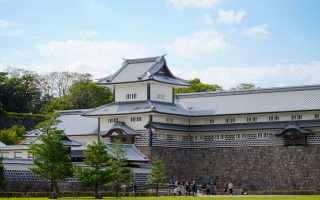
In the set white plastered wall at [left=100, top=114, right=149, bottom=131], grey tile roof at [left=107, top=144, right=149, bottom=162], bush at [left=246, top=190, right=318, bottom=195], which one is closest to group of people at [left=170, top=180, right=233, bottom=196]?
bush at [left=246, top=190, right=318, bottom=195]

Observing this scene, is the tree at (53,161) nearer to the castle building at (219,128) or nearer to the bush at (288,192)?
the castle building at (219,128)

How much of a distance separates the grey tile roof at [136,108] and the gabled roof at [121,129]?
1.13 metres

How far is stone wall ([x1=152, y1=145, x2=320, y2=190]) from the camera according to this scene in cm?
6206

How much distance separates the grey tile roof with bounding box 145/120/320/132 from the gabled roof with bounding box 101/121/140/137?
5.32ft

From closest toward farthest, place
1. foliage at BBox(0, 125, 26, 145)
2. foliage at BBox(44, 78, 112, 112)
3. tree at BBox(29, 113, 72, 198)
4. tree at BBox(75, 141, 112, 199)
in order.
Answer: tree at BBox(29, 113, 72, 198) < tree at BBox(75, 141, 112, 199) < foliage at BBox(0, 125, 26, 145) < foliage at BBox(44, 78, 112, 112)

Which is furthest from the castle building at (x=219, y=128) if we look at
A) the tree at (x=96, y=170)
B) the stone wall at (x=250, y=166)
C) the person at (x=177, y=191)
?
the tree at (x=96, y=170)

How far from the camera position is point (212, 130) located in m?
67.2

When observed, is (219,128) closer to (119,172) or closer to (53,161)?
(119,172)

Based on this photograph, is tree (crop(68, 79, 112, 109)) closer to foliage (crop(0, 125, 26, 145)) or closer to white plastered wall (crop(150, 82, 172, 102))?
foliage (crop(0, 125, 26, 145))

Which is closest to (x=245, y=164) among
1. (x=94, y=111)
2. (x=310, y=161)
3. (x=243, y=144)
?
(x=243, y=144)

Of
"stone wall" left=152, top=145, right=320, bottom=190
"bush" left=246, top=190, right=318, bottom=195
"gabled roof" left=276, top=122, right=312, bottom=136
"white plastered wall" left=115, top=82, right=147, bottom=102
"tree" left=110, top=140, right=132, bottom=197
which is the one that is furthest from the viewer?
"white plastered wall" left=115, top=82, right=147, bottom=102

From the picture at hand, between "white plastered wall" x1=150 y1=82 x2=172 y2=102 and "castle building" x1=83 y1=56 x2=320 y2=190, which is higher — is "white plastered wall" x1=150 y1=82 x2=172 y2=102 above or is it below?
above

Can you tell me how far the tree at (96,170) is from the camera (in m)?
47.8

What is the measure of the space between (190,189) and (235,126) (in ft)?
30.6
